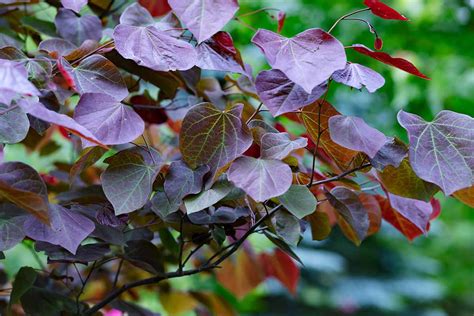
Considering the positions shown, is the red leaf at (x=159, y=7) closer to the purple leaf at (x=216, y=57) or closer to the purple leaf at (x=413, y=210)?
the purple leaf at (x=216, y=57)

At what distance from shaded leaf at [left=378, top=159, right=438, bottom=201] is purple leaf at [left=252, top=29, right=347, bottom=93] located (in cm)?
16

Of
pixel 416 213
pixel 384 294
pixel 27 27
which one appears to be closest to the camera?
pixel 416 213

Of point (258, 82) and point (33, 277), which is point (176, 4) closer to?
point (258, 82)

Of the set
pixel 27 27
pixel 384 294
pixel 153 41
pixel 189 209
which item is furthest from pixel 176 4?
pixel 384 294

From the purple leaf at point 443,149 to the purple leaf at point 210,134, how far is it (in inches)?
7.0

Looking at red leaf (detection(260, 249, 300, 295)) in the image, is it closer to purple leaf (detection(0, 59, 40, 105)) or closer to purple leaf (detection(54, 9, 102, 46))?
purple leaf (detection(54, 9, 102, 46))

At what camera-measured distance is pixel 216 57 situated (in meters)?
0.74

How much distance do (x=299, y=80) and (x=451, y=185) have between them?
196 millimetres

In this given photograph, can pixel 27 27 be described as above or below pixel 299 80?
below

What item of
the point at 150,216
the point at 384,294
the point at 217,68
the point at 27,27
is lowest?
the point at 384,294

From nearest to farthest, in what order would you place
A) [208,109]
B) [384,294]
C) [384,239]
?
[208,109], [384,294], [384,239]

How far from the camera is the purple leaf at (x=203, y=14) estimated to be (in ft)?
2.09

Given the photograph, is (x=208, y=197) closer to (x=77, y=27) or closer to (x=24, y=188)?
(x=24, y=188)

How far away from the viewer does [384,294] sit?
4.94 m
